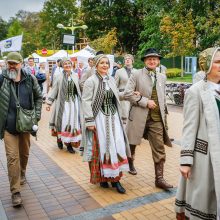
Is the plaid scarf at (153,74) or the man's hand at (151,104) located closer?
the man's hand at (151,104)

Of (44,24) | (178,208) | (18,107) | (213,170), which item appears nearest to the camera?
(213,170)

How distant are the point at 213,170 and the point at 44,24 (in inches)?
2499

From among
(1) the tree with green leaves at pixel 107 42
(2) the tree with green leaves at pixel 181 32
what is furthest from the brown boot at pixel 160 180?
(1) the tree with green leaves at pixel 107 42

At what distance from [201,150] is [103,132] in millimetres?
2118

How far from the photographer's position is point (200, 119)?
3172 millimetres

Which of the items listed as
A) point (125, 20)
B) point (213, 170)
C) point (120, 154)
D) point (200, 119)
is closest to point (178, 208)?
point (213, 170)

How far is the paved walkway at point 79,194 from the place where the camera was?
4.39m

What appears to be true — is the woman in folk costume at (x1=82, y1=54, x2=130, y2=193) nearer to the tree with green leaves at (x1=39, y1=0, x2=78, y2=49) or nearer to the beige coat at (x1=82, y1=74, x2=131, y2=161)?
the beige coat at (x1=82, y1=74, x2=131, y2=161)

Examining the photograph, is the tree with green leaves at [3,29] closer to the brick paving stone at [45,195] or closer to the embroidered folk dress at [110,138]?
the brick paving stone at [45,195]

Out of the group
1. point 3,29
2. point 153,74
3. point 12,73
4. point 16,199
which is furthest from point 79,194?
point 3,29

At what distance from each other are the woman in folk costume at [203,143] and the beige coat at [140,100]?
197 centimetres

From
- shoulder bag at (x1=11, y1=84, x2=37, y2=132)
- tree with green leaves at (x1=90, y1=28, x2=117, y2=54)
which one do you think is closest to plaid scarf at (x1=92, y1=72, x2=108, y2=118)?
shoulder bag at (x1=11, y1=84, x2=37, y2=132)

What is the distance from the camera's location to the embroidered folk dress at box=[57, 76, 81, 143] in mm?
7516

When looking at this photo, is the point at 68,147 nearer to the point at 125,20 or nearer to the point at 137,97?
the point at 137,97
